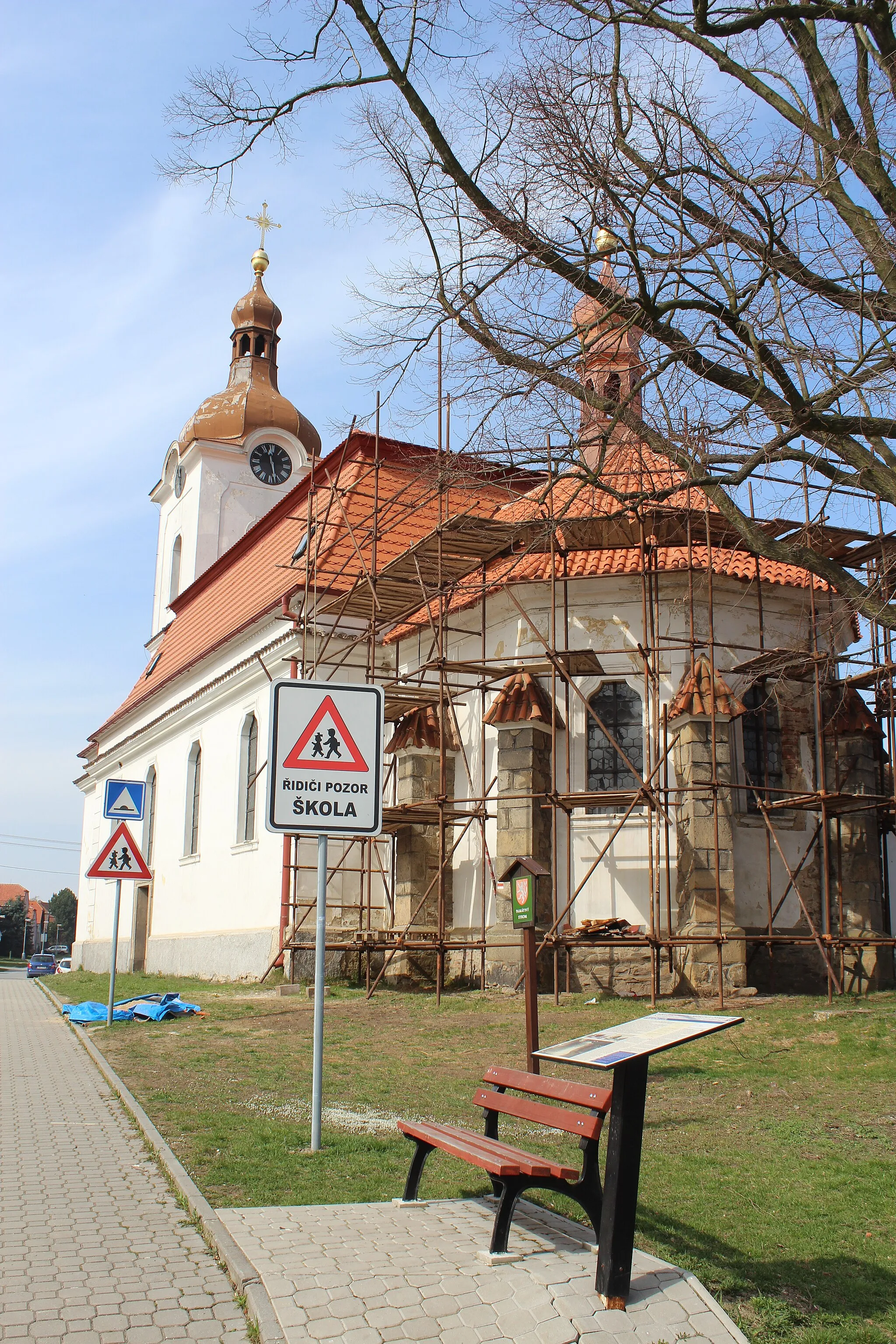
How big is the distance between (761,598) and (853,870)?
4.12m

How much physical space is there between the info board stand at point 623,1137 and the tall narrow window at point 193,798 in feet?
79.1

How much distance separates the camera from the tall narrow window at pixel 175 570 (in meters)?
38.0

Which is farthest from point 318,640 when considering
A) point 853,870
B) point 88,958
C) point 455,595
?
point 88,958

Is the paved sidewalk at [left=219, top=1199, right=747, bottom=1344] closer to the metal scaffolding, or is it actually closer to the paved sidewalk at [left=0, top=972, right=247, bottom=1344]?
the paved sidewalk at [left=0, top=972, right=247, bottom=1344]

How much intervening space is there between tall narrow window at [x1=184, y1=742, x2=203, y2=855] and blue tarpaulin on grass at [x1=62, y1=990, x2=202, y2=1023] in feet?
40.6

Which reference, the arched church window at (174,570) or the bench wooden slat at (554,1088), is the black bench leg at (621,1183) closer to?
the bench wooden slat at (554,1088)

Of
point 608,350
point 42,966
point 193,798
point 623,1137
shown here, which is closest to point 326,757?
point 623,1137

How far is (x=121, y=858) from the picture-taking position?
13.4 m

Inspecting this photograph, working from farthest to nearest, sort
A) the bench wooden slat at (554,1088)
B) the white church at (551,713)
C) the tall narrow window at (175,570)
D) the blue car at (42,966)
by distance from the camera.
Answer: the blue car at (42,966)
the tall narrow window at (175,570)
the white church at (551,713)
the bench wooden slat at (554,1088)

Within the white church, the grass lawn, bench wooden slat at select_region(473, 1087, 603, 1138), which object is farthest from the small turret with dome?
bench wooden slat at select_region(473, 1087, 603, 1138)

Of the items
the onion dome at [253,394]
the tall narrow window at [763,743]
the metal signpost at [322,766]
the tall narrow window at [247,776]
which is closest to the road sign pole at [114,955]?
the metal signpost at [322,766]

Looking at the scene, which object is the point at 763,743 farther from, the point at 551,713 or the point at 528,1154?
the point at 528,1154

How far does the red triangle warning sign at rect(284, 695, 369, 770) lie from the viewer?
718 cm

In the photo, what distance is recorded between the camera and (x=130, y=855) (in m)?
13.6
